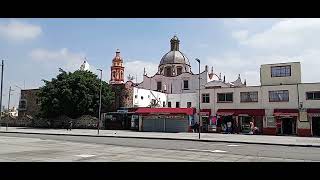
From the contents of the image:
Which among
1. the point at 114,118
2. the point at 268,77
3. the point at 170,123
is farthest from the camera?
the point at 114,118

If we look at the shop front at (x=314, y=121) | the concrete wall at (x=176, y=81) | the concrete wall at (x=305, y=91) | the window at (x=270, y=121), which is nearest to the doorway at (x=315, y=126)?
the shop front at (x=314, y=121)

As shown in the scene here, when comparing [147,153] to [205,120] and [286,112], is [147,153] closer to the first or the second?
[286,112]

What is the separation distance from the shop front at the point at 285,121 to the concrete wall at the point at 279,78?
3.88m

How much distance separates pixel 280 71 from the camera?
4672 cm

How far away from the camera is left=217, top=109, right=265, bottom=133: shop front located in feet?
152

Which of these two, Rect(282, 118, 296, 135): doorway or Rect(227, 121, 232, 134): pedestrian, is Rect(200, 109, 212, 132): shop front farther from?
Rect(282, 118, 296, 135): doorway

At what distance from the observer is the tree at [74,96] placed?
2260 inches

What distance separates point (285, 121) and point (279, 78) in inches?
218

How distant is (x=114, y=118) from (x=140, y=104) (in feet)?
25.5

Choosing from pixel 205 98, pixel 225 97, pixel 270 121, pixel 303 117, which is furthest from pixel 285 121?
pixel 205 98

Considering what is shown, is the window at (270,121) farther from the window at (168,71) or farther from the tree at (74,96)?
the window at (168,71)
